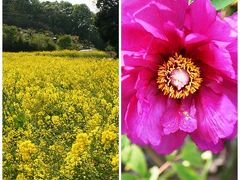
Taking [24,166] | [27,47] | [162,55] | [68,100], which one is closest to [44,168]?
[24,166]

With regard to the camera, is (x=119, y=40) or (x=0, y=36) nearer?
(x=119, y=40)

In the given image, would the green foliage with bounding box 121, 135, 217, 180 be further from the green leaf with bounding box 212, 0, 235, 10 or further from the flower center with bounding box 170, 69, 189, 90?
the green leaf with bounding box 212, 0, 235, 10

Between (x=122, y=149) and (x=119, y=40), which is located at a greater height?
(x=119, y=40)

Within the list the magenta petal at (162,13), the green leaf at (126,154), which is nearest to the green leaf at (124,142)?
the green leaf at (126,154)

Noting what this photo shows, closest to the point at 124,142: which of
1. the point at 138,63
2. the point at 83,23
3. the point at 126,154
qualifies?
the point at 126,154

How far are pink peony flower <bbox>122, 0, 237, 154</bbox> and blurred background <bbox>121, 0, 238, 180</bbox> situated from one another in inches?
1.4

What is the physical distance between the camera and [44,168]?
3.85 m

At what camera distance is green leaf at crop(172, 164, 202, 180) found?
10.9ft

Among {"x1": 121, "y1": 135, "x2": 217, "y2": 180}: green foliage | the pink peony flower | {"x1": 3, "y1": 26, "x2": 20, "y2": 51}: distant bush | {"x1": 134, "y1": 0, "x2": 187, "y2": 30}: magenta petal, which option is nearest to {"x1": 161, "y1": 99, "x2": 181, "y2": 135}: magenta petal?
the pink peony flower

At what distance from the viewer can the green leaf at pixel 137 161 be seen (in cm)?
333

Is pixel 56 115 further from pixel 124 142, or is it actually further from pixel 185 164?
pixel 185 164

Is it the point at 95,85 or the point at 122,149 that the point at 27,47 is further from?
the point at 122,149

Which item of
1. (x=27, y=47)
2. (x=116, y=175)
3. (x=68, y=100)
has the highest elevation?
(x=27, y=47)

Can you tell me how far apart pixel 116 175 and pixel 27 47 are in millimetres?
906
